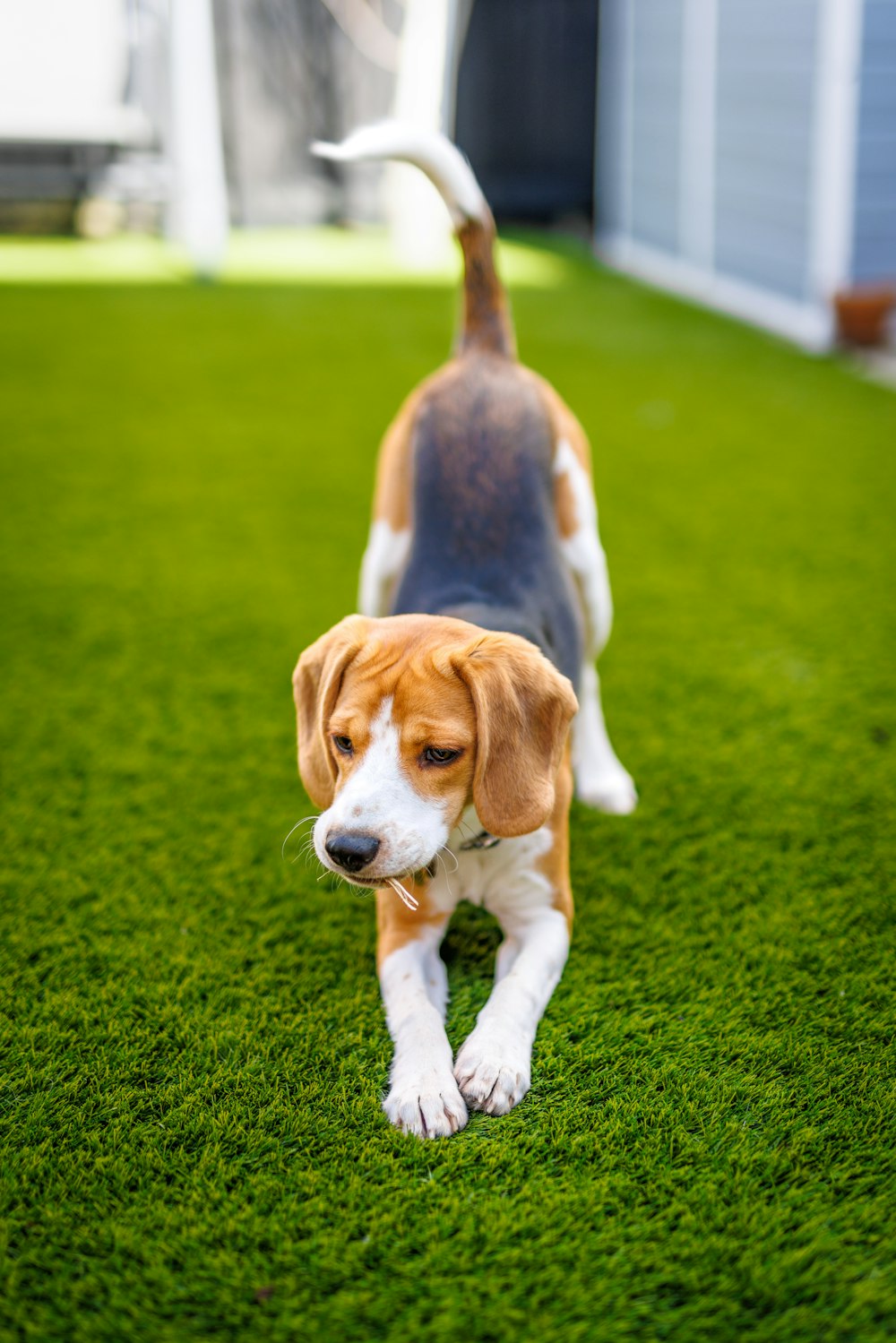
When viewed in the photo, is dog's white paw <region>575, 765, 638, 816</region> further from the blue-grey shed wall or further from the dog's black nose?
the blue-grey shed wall

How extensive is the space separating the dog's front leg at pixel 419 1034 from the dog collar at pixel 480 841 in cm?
18

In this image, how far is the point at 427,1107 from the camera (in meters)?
2.04

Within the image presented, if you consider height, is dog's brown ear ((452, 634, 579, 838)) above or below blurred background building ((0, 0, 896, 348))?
below

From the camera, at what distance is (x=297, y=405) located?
645 cm

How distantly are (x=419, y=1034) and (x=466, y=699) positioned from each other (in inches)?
24.5

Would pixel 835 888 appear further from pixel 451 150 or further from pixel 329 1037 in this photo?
pixel 451 150

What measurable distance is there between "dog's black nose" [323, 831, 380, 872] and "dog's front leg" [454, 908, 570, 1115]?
0.45 m

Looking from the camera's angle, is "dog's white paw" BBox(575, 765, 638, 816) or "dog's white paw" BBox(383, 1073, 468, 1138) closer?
"dog's white paw" BBox(383, 1073, 468, 1138)

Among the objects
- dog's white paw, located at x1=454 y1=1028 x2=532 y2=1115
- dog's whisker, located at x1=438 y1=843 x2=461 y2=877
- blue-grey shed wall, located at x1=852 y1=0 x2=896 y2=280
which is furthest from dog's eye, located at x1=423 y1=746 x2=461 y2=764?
blue-grey shed wall, located at x1=852 y1=0 x2=896 y2=280

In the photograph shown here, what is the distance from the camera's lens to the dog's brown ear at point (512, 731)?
6.98 feet

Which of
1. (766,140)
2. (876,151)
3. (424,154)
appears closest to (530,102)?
(766,140)

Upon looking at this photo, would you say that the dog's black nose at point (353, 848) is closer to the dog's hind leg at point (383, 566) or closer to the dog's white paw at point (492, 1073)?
the dog's white paw at point (492, 1073)

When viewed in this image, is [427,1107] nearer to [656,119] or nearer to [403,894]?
[403,894]

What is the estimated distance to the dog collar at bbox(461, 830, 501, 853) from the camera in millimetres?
2355
